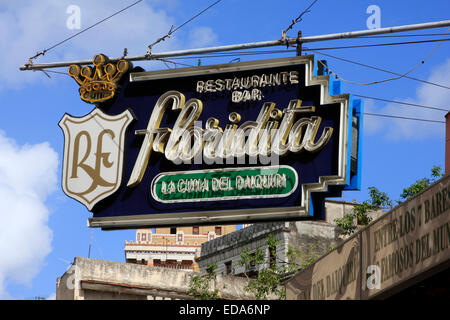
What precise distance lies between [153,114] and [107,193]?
1778 millimetres

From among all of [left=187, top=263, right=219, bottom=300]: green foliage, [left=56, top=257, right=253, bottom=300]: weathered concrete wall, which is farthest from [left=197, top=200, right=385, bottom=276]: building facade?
[left=187, top=263, right=219, bottom=300]: green foliage

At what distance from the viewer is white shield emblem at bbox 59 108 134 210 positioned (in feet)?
59.8

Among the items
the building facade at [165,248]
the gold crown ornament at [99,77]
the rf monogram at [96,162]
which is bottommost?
the rf monogram at [96,162]

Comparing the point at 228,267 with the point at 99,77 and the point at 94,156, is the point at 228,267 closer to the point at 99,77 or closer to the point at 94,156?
the point at 99,77

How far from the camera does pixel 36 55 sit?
20375 mm

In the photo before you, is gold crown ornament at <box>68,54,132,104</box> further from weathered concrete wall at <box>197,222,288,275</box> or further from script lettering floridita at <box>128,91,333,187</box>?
weathered concrete wall at <box>197,222,288,275</box>

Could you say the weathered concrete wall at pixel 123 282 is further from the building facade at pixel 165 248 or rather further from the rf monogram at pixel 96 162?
the building facade at pixel 165 248

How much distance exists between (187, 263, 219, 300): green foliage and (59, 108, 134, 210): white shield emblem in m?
16.1

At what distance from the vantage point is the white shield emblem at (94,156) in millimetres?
18219

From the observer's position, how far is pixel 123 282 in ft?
113

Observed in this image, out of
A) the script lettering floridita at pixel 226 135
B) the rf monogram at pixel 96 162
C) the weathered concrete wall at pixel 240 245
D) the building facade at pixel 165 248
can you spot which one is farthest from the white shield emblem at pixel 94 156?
the building facade at pixel 165 248

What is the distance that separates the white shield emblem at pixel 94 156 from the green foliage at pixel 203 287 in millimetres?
16089

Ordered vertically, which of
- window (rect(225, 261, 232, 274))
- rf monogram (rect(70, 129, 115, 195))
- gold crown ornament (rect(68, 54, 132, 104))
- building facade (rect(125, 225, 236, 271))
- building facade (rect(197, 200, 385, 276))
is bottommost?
rf monogram (rect(70, 129, 115, 195))

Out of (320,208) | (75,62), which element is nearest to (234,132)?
(320,208)
